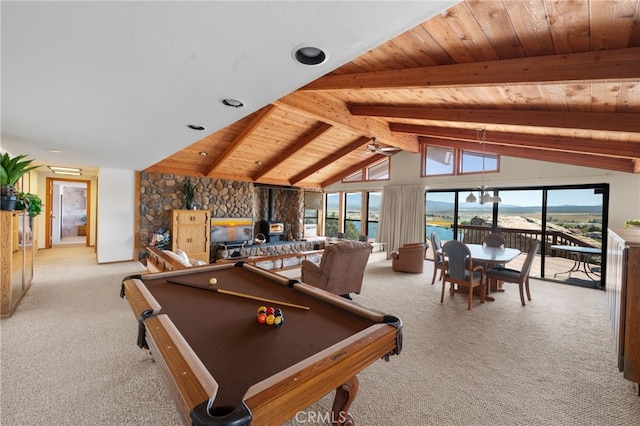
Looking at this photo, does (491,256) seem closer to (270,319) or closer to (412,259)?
(412,259)

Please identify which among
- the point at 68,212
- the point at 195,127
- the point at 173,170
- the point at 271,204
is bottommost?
the point at 68,212

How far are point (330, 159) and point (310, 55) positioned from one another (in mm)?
6766

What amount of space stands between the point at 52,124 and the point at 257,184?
20.0 feet

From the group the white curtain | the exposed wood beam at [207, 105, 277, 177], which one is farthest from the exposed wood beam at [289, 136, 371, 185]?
the exposed wood beam at [207, 105, 277, 177]

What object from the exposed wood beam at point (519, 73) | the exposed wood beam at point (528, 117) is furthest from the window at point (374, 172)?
the exposed wood beam at point (519, 73)

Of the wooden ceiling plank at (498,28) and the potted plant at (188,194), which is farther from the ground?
the wooden ceiling plank at (498,28)

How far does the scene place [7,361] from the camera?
2285mm

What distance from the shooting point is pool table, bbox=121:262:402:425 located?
937 millimetres

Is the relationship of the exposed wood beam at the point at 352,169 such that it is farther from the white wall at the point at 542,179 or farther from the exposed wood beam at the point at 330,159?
the exposed wood beam at the point at 330,159

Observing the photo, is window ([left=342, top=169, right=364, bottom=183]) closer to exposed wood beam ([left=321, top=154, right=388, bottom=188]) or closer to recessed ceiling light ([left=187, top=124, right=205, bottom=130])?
exposed wood beam ([left=321, top=154, right=388, bottom=188])

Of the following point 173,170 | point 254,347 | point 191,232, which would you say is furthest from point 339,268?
point 173,170

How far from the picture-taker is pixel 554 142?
165 inches

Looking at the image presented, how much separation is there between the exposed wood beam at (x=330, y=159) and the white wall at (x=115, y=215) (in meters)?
4.73

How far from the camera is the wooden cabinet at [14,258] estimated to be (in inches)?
125
